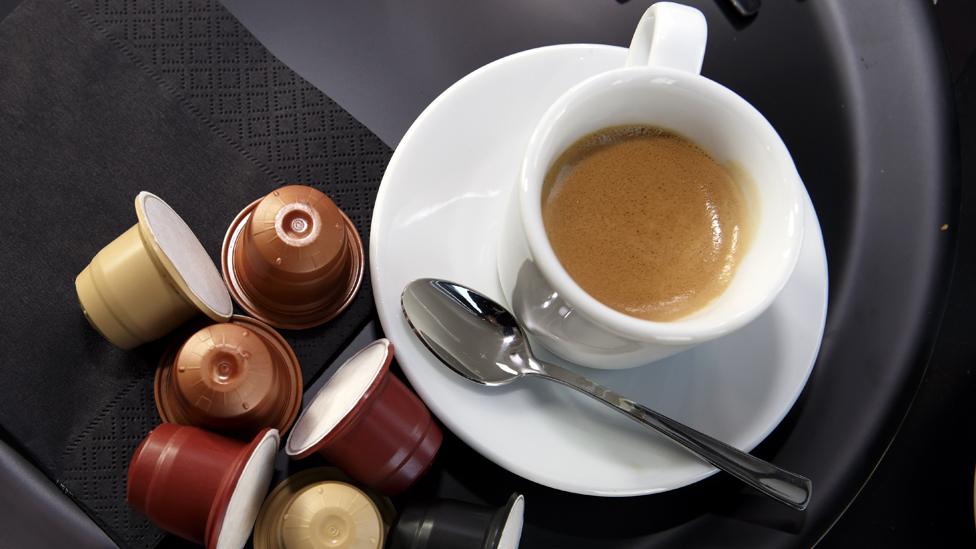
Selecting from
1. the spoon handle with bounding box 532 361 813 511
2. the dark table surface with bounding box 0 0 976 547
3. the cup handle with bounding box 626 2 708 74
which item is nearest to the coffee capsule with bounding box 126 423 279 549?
the spoon handle with bounding box 532 361 813 511

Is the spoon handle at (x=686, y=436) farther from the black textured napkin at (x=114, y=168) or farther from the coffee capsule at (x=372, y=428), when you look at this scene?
the black textured napkin at (x=114, y=168)

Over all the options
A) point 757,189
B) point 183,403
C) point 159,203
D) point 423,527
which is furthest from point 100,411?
point 757,189

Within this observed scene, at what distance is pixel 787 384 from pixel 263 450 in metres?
0.45

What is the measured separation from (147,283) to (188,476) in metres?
0.17

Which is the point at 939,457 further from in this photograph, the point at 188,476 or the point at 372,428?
the point at 188,476

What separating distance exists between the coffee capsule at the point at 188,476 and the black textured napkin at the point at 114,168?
0.28ft

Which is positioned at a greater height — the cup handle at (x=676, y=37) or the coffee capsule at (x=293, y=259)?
the cup handle at (x=676, y=37)

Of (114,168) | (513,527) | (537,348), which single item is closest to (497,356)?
(537,348)

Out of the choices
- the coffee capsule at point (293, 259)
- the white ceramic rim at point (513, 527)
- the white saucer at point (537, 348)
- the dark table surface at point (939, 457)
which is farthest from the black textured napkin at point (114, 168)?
the dark table surface at point (939, 457)

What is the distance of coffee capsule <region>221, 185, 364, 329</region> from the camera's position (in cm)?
63

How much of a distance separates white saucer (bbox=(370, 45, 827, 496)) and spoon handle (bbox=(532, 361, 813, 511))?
0.02 m

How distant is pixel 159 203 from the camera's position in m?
0.66

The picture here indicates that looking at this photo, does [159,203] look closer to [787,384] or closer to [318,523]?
[318,523]

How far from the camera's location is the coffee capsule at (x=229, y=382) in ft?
2.02
